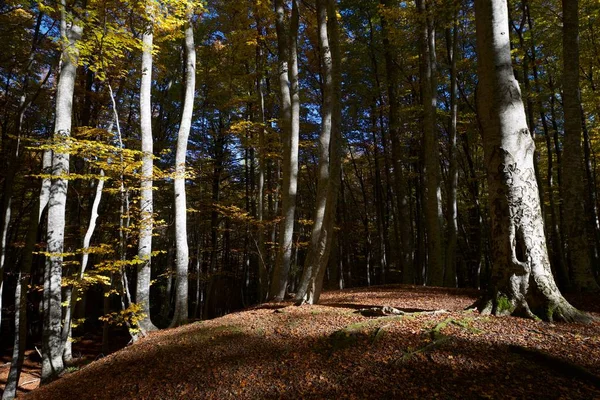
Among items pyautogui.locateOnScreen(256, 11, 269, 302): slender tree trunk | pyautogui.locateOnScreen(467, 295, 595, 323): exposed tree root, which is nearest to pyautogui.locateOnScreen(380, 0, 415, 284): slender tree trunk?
pyautogui.locateOnScreen(256, 11, 269, 302): slender tree trunk

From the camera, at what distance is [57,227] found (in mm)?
6141

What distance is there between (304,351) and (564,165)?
19.7ft

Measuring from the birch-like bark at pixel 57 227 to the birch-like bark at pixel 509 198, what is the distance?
23.4 ft

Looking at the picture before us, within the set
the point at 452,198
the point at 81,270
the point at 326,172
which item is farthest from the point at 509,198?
the point at 81,270

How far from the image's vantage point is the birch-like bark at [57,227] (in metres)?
6.02

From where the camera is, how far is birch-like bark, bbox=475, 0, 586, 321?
377 cm

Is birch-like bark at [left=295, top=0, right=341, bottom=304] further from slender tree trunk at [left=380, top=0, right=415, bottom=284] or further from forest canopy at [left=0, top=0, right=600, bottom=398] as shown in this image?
slender tree trunk at [left=380, top=0, right=415, bottom=284]

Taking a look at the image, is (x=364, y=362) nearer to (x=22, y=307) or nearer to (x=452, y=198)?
(x=22, y=307)

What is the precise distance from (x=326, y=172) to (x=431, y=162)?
13.6 ft

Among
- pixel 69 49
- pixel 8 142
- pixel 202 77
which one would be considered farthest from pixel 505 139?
pixel 8 142

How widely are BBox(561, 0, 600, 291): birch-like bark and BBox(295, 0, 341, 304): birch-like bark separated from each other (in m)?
4.33

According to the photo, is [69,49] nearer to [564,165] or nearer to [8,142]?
[8,142]

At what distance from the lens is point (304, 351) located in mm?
3912

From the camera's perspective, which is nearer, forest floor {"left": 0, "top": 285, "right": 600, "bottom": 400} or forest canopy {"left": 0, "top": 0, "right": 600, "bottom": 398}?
forest floor {"left": 0, "top": 285, "right": 600, "bottom": 400}
